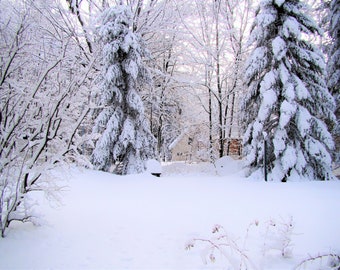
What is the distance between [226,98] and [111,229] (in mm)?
13511

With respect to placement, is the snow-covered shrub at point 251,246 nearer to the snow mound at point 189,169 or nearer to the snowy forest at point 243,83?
the snowy forest at point 243,83

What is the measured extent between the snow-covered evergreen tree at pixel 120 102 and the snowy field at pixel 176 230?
3.66m

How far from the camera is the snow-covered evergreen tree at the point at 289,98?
830 cm

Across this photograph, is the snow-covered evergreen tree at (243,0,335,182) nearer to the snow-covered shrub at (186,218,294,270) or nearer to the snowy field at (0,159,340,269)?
the snowy field at (0,159,340,269)

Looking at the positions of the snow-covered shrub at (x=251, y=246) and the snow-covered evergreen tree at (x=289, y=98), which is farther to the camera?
the snow-covered evergreen tree at (x=289, y=98)

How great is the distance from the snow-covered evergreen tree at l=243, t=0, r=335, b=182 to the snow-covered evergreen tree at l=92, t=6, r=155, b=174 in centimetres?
407

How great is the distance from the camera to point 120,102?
9867 mm

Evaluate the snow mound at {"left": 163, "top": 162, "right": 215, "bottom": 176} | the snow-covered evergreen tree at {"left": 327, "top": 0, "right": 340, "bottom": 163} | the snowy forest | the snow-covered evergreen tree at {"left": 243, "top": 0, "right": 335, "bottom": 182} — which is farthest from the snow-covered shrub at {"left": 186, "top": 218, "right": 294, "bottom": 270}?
the snow-covered evergreen tree at {"left": 327, "top": 0, "right": 340, "bottom": 163}

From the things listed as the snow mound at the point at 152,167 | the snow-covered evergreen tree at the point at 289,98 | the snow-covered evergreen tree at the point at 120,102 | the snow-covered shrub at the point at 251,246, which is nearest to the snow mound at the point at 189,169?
the snow-covered evergreen tree at the point at 120,102

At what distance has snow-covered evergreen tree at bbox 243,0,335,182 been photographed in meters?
8.30

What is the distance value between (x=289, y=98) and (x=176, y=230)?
21.2 ft

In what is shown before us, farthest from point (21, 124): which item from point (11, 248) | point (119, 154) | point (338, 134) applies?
point (338, 134)

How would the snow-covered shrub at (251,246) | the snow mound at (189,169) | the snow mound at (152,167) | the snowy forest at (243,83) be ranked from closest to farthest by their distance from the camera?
the snow-covered shrub at (251,246), the snowy forest at (243,83), the snow mound at (152,167), the snow mound at (189,169)

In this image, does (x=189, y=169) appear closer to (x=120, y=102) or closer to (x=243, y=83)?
(x=243, y=83)
